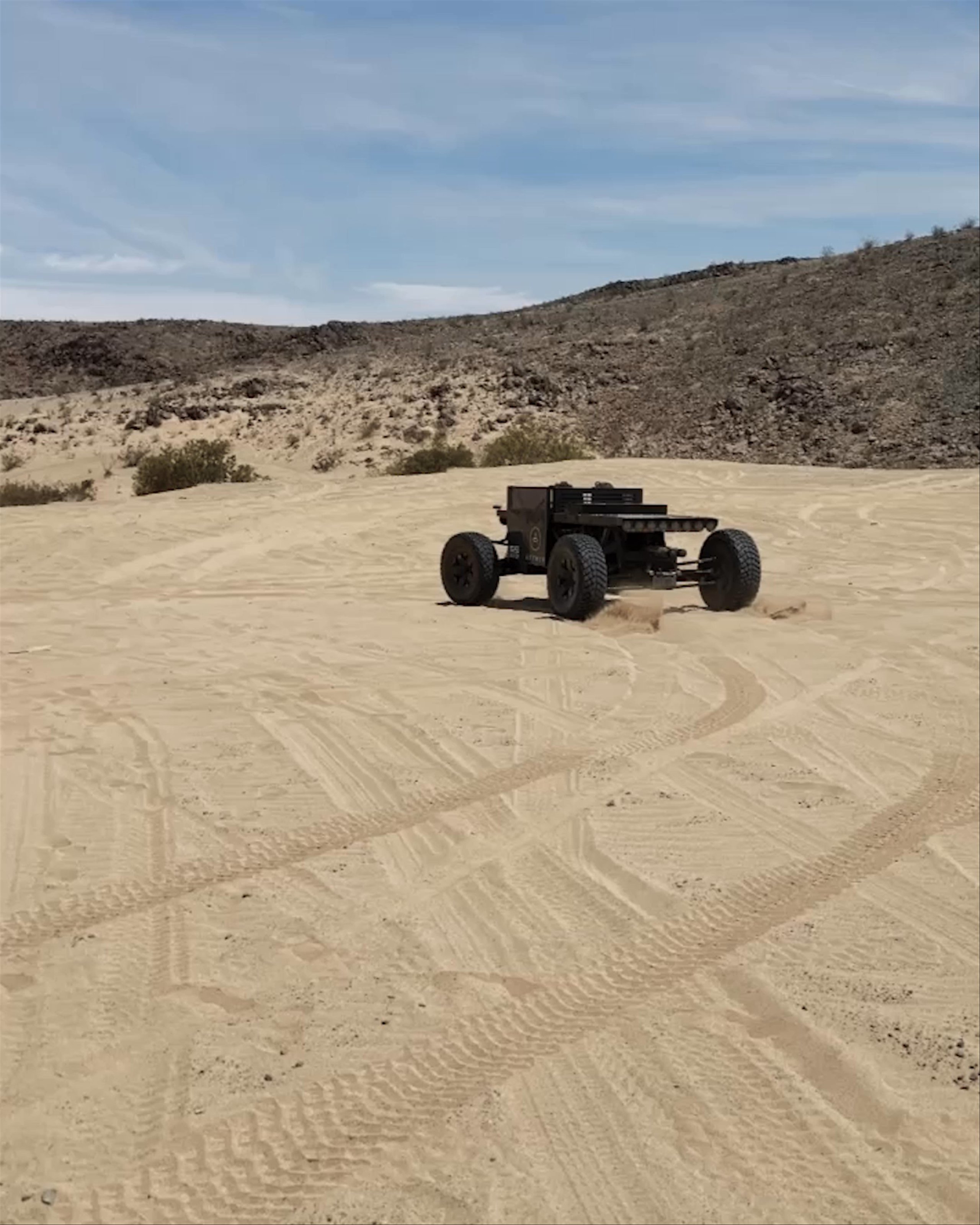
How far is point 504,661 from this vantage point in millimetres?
9289

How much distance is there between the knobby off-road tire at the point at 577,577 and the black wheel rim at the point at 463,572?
109cm

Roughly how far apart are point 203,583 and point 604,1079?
37.2ft

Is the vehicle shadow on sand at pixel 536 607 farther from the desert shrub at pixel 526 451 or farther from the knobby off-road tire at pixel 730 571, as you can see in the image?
the desert shrub at pixel 526 451

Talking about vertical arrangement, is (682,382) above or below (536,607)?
above

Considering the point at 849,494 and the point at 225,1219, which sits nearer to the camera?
the point at 225,1219

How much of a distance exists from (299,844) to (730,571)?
7120 millimetres

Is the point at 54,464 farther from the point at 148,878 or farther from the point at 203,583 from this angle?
the point at 148,878

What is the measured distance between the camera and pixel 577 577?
436 inches

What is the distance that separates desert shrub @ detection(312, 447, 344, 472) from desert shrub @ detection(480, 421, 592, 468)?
3380 millimetres

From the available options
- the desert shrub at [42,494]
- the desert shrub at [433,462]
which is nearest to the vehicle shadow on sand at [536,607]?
the desert shrub at [42,494]

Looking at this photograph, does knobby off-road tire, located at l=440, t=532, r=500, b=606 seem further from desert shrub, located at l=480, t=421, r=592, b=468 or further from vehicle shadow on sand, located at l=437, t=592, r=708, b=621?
desert shrub, located at l=480, t=421, r=592, b=468

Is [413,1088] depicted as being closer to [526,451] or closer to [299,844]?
[299,844]

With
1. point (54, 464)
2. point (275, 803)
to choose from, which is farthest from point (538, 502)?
point (54, 464)

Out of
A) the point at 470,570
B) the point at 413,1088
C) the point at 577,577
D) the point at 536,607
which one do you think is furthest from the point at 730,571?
the point at 413,1088
